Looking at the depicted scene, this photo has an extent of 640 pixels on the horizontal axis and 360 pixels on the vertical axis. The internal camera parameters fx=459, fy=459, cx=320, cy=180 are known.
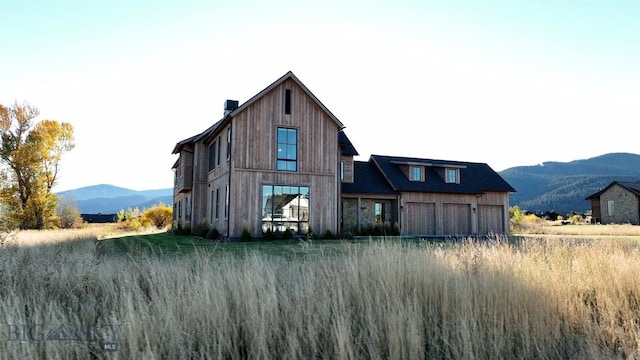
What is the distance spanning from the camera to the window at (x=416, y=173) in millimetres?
29922

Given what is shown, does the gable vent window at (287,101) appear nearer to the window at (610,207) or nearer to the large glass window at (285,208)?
the large glass window at (285,208)

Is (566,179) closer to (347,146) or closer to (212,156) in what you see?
(347,146)

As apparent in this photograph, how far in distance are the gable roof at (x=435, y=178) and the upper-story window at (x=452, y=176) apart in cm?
33

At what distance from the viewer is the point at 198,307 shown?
5539 millimetres

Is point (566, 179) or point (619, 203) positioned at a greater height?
point (566, 179)

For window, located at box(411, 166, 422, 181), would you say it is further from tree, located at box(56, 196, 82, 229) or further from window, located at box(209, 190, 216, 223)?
tree, located at box(56, 196, 82, 229)

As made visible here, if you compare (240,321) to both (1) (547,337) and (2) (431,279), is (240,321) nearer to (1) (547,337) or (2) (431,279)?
(2) (431,279)

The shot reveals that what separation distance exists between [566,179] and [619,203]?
71.5 meters

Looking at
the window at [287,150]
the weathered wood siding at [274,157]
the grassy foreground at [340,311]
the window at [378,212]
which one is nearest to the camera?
the grassy foreground at [340,311]

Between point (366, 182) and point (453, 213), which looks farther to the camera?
point (453, 213)

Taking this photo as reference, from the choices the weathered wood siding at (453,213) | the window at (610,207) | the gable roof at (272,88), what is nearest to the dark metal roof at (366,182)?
the weathered wood siding at (453,213)

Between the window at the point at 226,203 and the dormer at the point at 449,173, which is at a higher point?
the dormer at the point at 449,173

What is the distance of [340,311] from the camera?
5566 mm

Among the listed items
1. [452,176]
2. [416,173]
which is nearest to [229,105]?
[416,173]
